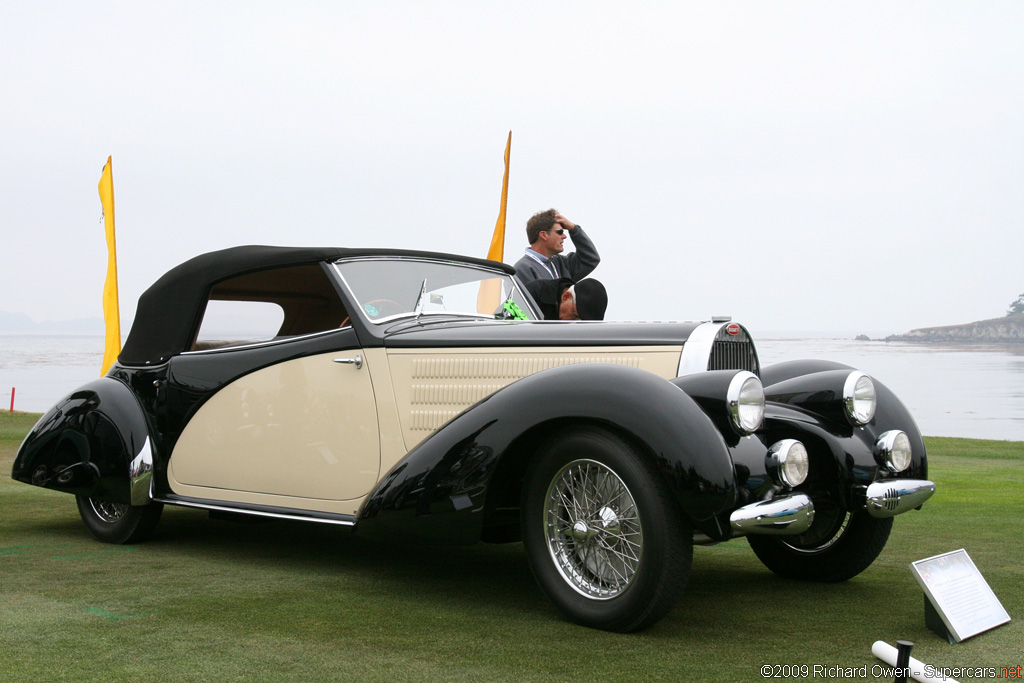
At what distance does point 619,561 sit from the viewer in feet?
12.4

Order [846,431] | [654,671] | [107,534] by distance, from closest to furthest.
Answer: [654,671] → [846,431] → [107,534]

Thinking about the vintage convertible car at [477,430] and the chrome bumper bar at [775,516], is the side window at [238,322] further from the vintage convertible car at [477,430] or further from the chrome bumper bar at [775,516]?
the chrome bumper bar at [775,516]

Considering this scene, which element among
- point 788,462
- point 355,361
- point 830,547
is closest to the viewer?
point 788,462

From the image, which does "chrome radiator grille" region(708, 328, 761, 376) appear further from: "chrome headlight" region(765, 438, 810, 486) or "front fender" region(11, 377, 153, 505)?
"front fender" region(11, 377, 153, 505)

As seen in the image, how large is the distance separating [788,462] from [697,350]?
0.66m

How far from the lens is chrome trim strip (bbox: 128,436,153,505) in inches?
217

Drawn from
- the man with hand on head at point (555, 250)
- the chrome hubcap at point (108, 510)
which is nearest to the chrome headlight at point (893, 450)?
the man with hand on head at point (555, 250)

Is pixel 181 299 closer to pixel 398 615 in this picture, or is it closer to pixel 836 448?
pixel 398 615

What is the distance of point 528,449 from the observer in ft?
13.4

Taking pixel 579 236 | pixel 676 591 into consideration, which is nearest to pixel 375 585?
pixel 676 591

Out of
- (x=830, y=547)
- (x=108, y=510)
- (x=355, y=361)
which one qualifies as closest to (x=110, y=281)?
(x=108, y=510)

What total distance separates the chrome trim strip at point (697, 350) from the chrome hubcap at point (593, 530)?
71 centimetres

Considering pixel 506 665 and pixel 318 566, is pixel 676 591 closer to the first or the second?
pixel 506 665

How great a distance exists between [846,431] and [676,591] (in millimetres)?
1376
